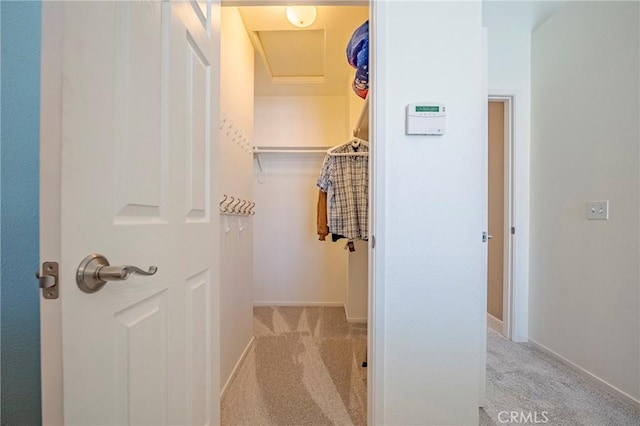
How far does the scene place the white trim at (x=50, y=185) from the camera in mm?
465

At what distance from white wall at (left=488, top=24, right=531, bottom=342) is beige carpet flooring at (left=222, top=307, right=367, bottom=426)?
1323 mm

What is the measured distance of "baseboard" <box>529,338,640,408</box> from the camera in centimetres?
149

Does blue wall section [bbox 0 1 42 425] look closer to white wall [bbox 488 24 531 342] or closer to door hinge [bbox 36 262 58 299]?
door hinge [bbox 36 262 58 299]

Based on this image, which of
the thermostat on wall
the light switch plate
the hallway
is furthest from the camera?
the light switch plate

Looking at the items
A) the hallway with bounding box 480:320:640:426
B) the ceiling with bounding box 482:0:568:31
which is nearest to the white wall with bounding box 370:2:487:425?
the hallway with bounding box 480:320:640:426

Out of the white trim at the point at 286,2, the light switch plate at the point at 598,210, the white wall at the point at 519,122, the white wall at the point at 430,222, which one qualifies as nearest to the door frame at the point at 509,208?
the white wall at the point at 519,122

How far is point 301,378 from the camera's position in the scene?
172cm

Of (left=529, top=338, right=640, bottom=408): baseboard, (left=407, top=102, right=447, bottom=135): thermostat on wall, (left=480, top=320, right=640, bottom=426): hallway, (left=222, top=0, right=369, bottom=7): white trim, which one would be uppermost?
(left=222, top=0, right=369, bottom=7): white trim

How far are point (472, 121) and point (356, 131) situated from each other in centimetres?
96

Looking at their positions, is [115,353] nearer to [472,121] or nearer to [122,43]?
[122,43]

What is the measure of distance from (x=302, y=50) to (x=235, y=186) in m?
1.43

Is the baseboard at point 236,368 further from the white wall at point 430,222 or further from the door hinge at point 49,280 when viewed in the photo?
the door hinge at point 49,280

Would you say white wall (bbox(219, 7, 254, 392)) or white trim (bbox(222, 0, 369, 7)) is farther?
white wall (bbox(219, 7, 254, 392))

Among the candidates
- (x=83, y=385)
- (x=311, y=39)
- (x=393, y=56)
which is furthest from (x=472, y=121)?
(x=311, y=39)
